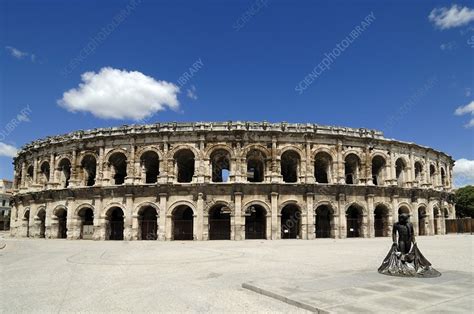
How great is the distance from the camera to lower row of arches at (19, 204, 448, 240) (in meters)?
24.2

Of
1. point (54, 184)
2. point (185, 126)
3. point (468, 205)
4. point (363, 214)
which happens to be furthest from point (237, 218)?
point (468, 205)

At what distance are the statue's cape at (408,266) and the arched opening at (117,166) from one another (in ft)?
66.9

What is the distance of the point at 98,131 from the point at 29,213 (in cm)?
961

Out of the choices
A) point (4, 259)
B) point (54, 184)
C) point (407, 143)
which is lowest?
point (4, 259)

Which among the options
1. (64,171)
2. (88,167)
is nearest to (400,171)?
(88,167)

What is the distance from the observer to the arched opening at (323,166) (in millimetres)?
25016

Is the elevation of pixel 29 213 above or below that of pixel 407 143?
below

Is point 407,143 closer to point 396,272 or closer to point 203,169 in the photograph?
point 203,169

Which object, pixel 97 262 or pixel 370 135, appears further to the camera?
pixel 370 135

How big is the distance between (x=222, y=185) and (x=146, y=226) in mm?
6372

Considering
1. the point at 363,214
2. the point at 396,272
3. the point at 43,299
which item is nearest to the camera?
the point at 43,299

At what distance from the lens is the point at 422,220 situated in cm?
2855

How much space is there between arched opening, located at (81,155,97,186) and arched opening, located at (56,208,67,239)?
2.76 meters

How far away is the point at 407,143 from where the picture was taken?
90.4 feet
